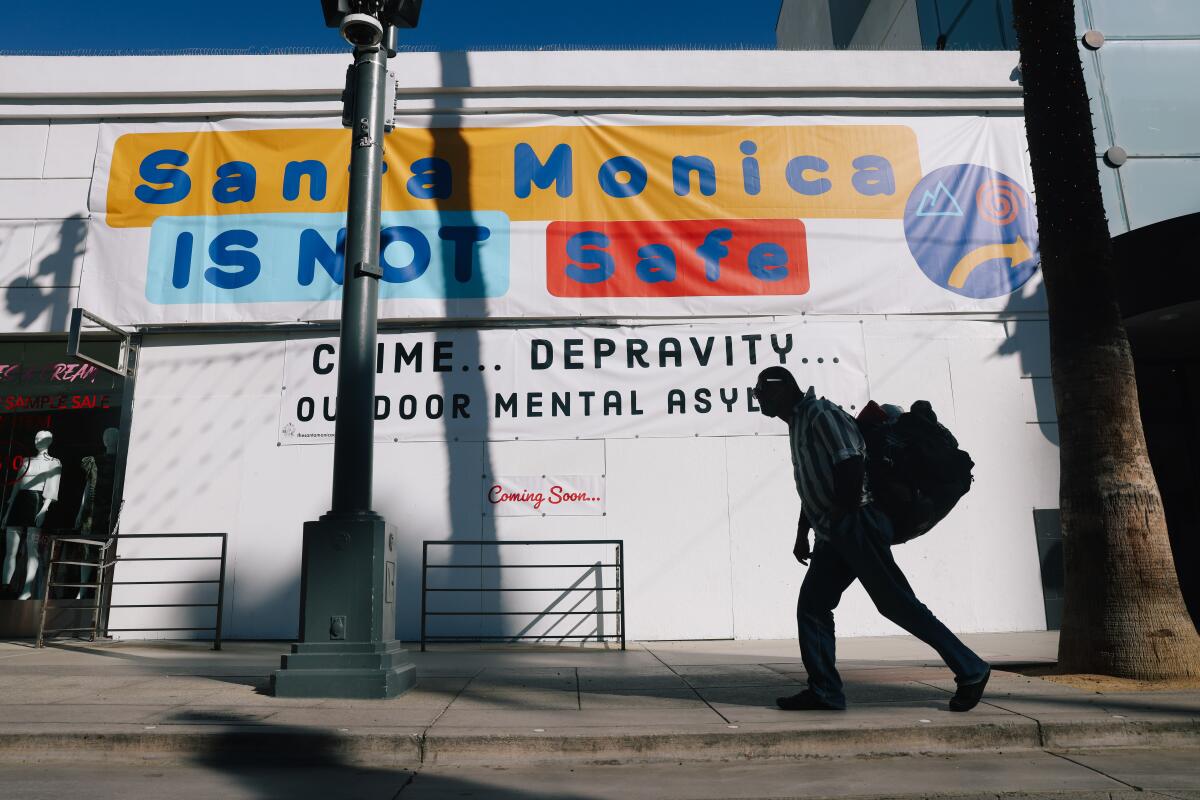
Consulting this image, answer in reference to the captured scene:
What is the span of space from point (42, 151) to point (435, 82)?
509cm

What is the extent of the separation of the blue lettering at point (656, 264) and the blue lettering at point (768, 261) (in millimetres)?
972

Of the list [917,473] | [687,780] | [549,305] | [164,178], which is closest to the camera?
→ [687,780]

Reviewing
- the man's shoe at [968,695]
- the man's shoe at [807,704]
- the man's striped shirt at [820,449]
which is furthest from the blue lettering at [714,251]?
the man's shoe at [968,695]

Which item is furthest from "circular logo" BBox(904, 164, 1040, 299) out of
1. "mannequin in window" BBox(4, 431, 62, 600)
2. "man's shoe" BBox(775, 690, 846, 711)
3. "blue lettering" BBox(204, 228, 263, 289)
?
"mannequin in window" BBox(4, 431, 62, 600)

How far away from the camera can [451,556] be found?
33.2ft

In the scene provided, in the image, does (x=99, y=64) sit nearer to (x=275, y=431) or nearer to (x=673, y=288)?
(x=275, y=431)

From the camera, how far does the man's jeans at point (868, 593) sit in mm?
4641

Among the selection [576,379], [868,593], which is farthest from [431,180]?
[868,593]

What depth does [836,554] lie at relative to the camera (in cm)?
484

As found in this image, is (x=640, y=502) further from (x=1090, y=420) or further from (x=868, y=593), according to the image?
(x=868, y=593)

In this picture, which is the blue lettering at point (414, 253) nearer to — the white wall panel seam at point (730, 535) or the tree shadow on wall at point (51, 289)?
the tree shadow on wall at point (51, 289)

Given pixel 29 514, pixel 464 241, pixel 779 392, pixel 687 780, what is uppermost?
pixel 464 241

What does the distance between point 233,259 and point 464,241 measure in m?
2.86

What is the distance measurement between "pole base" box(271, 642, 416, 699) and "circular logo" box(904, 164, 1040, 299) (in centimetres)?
840
